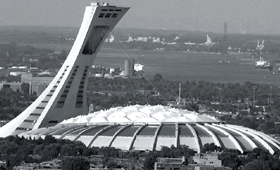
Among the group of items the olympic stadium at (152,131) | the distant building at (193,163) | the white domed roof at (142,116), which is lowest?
the distant building at (193,163)

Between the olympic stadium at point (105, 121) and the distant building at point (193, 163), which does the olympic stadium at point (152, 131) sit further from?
the distant building at point (193, 163)

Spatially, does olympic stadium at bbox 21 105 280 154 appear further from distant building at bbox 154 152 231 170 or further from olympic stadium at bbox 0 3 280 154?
distant building at bbox 154 152 231 170

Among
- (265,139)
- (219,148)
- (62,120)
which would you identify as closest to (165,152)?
(219,148)

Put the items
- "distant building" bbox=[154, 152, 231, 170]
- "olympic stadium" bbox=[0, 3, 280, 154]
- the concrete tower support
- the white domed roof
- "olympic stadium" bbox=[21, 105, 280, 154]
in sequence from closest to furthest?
"distant building" bbox=[154, 152, 231, 170] → "olympic stadium" bbox=[21, 105, 280, 154] → "olympic stadium" bbox=[0, 3, 280, 154] → the white domed roof → the concrete tower support

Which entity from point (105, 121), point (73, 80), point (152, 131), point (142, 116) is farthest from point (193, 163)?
point (73, 80)

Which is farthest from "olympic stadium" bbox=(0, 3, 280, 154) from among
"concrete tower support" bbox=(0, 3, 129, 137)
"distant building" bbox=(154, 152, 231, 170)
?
"distant building" bbox=(154, 152, 231, 170)

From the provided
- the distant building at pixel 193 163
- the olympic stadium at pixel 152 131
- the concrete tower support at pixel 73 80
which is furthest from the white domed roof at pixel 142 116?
the distant building at pixel 193 163

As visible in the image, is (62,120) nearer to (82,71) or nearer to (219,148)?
(82,71)
